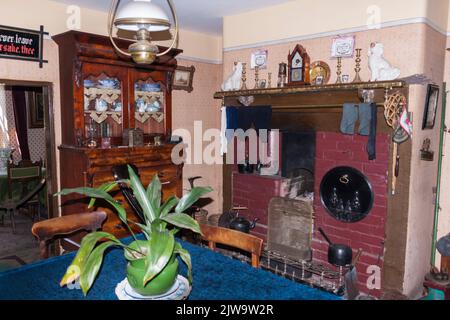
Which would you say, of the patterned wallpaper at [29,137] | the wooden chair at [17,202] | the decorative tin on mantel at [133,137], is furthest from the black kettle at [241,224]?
the patterned wallpaper at [29,137]

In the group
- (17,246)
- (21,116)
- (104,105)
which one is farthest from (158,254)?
(21,116)

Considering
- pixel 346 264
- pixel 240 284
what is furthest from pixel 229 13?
pixel 240 284

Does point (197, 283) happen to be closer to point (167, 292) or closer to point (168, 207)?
point (167, 292)

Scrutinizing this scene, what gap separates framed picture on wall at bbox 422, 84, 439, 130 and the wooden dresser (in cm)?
244

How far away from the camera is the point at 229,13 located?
4066 millimetres

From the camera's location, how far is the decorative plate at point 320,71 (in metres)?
3.43

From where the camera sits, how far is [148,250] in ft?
4.63

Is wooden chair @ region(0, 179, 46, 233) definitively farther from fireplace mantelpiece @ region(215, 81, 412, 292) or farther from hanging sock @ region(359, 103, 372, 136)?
hanging sock @ region(359, 103, 372, 136)

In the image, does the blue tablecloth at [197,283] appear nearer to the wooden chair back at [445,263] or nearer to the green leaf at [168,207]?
the green leaf at [168,207]

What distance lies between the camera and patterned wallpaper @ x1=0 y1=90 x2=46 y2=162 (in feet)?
19.3

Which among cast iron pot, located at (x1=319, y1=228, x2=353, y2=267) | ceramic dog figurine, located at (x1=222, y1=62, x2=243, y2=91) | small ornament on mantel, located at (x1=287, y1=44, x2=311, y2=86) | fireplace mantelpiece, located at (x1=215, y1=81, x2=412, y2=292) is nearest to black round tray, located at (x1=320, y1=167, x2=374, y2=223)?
fireplace mantelpiece, located at (x1=215, y1=81, x2=412, y2=292)

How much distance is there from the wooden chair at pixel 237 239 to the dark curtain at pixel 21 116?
4.88 metres
